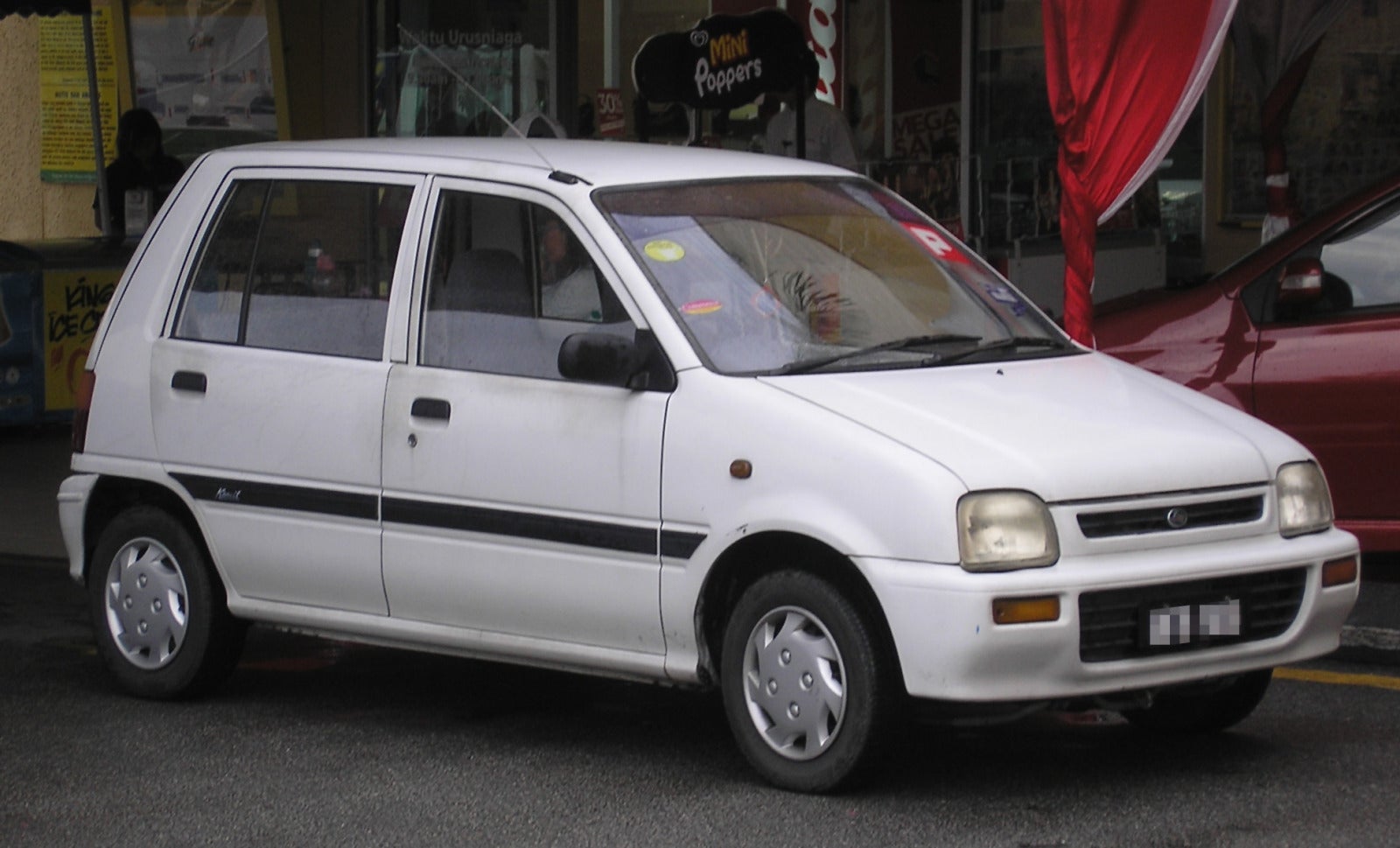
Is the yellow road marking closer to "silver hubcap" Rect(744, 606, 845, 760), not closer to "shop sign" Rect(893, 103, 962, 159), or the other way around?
"silver hubcap" Rect(744, 606, 845, 760)

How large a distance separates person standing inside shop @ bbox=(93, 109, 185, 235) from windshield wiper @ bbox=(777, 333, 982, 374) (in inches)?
399

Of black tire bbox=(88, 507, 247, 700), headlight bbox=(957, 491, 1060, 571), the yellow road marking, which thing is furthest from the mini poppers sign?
headlight bbox=(957, 491, 1060, 571)

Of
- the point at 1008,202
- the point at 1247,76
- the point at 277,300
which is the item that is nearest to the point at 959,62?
the point at 1008,202

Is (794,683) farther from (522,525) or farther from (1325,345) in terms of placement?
(1325,345)

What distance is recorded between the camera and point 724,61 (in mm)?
11133

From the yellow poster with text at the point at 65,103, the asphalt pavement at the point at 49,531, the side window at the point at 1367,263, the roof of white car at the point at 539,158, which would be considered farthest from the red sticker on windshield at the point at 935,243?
the yellow poster with text at the point at 65,103

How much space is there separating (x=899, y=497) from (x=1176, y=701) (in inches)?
56.0

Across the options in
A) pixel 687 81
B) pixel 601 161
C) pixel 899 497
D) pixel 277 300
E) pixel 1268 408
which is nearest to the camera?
pixel 899 497

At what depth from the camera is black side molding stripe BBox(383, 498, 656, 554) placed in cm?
599

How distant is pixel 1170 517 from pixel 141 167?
37.5 feet

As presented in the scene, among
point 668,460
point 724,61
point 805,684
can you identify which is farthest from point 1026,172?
point 805,684

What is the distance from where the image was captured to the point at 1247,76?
11648 mm

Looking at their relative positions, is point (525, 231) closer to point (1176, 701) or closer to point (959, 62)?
point (1176, 701)

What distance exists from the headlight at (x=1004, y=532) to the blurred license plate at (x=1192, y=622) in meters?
0.33
